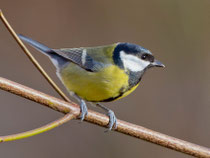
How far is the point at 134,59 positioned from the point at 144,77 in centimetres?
120

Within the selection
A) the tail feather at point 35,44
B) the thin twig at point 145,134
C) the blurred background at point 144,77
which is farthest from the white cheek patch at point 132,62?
the blurred background at point 144,77

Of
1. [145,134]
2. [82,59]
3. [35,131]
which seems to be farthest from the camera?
[82,59]

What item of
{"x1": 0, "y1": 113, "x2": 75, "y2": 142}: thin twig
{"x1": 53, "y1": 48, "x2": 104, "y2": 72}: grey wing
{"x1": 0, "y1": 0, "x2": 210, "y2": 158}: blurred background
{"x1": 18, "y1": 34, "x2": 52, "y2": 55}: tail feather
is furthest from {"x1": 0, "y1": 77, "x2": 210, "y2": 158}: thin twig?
{"x1": 0, "y1": 0, "x2": 210, "y2": 158}: blurred background

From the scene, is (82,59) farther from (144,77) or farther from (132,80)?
(144,77)

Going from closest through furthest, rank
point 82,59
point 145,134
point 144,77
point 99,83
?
1. point 145,134
2. point 99,83
3. point 82,59
4. point 144,77

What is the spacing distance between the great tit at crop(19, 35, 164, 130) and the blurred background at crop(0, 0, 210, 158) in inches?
30.7

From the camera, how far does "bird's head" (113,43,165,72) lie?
5.86 ft

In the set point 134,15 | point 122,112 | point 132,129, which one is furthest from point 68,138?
point 132,129

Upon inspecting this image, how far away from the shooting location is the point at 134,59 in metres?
1.79

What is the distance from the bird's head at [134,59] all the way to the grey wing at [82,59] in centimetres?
→ 10

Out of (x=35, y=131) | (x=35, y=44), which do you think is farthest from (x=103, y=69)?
(x=35, y=131)

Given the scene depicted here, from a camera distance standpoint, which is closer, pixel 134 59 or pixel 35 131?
pixel 35 131

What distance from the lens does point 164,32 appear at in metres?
3.07

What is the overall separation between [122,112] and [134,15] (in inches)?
33.1
